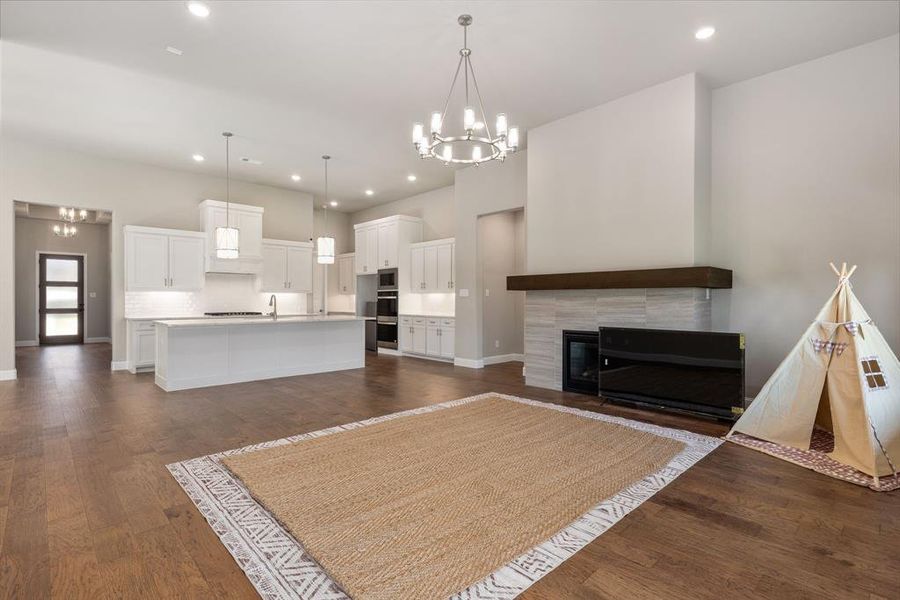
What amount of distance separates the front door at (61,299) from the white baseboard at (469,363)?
1072 centimetres

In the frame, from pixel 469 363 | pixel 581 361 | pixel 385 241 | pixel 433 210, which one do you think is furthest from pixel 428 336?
pixel 581 361

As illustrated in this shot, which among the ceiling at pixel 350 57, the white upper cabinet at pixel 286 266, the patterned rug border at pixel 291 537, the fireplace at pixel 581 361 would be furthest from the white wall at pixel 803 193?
the white upper cabinet at pixel 286 266

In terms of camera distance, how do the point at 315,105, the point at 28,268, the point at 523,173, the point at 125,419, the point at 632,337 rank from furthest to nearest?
1. the point at 28,268
2. the point at 523,173
3. the point at 315,105
4. the point at 632,337
5. the point at 125,419

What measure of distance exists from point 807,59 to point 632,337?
3.07m

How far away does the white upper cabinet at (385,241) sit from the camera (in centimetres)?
881

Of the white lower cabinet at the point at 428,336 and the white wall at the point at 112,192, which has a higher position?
the white wall at the point at 112,192

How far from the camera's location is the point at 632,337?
468 centimetres

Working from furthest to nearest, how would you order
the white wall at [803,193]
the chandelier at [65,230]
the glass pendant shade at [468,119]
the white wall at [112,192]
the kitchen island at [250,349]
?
the chandelier at [65,230] < the white wall at [112,192] < the kitchen island at [250,349] < the white wall at [803,193] < the glass pendant shade at [468,119]

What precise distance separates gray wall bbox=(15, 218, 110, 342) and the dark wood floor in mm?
9172

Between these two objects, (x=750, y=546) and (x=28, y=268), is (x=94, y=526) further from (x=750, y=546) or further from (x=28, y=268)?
(x=28, y=268)

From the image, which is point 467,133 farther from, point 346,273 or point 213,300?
point 346,273

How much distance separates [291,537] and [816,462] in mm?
3405

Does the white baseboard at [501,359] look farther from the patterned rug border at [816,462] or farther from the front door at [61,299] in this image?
the front door at [61,299]

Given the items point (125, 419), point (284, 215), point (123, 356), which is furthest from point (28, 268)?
point (125, 419)
